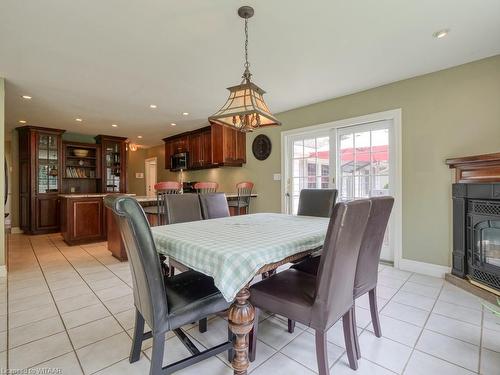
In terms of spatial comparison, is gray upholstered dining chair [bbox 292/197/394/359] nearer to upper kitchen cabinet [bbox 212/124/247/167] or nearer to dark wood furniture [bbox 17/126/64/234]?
upper kitchen cabinet [bbox 212/124/247/167]

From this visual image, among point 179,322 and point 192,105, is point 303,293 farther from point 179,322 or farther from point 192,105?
point 192,105

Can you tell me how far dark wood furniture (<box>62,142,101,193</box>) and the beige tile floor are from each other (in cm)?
417

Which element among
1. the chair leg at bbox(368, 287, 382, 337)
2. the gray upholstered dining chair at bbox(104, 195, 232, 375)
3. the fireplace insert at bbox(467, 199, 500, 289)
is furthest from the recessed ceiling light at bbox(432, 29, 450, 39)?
the gray upholstered dining chair at bbox(104, 195, 232, 375)

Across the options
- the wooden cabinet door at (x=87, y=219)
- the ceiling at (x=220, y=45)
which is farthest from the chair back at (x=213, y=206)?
the wooden cabinet door at (x=87, y=219)

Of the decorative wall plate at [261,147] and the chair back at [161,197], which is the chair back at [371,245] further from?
the decorative wall plate at [261,147]

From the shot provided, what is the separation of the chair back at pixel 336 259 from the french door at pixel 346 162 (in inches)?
95.7

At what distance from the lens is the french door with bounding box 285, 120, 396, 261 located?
342cm

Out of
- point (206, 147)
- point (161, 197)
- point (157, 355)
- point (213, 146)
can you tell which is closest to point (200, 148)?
point (206, 147)

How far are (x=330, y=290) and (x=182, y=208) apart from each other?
171 cm

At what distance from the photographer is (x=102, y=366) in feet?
4.92

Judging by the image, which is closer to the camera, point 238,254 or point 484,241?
point 238,254

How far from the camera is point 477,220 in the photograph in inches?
98.3

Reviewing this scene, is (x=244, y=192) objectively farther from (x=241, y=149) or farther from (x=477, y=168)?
(x=477, y=168)

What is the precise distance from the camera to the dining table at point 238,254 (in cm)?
116
